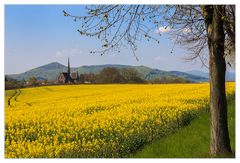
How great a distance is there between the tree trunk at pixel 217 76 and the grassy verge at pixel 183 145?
0.33 m

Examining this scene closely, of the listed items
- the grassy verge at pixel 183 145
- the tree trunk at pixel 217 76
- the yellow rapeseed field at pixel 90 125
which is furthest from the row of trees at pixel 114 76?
the tree trunk at pixel 217 76

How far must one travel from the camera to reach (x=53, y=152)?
695 cm

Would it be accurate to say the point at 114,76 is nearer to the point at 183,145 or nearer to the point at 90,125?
the point at 90,125

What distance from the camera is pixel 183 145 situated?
7715 millimetres

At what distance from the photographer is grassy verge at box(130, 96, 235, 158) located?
721 cm

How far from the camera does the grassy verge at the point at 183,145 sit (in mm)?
7215

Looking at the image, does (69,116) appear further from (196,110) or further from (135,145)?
(196,110)

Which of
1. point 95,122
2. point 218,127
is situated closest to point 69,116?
point 95,122

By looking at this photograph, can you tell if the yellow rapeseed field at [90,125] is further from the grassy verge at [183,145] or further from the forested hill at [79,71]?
the forested hill at [79,71]

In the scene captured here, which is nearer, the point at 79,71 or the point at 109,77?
the point at 79,71

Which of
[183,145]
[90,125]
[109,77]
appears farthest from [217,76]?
[90,125]

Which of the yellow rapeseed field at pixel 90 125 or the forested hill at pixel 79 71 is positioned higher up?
the forested hill at pixel 79 71

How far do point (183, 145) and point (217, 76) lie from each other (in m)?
1.65
